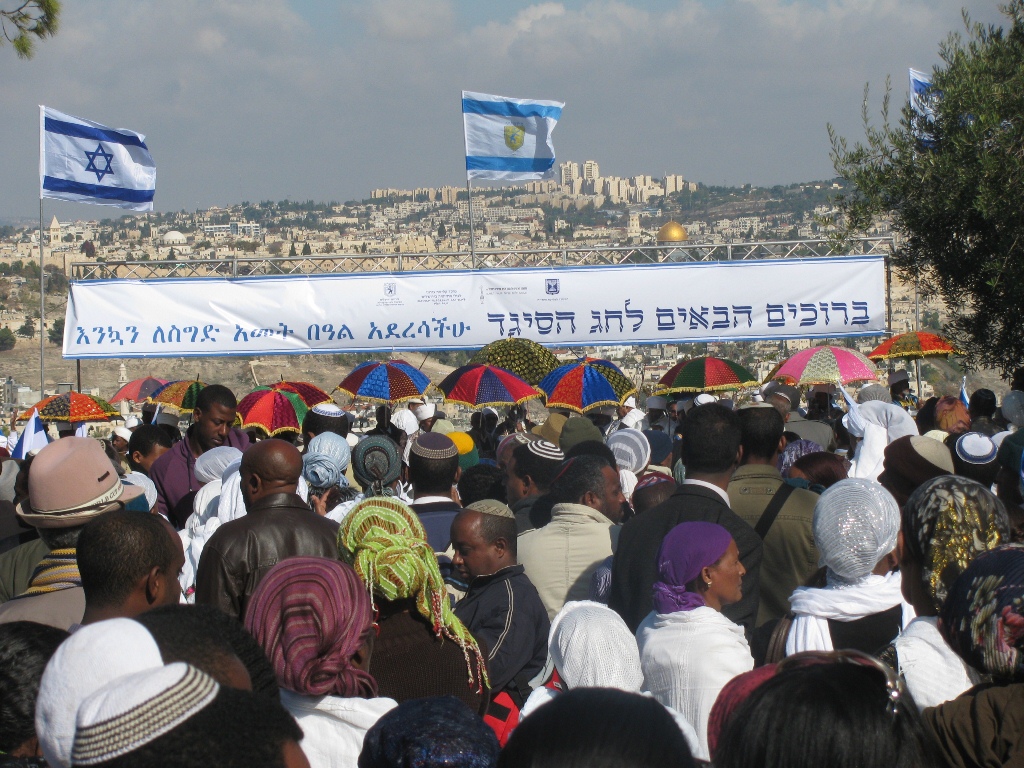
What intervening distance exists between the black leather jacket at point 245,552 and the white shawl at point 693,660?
1.29 meters

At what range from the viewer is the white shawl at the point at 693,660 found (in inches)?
115

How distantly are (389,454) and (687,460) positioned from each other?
192 cm

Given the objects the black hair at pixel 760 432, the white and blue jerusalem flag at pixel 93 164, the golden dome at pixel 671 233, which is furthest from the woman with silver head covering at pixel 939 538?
the golden dome at pixel 671 233

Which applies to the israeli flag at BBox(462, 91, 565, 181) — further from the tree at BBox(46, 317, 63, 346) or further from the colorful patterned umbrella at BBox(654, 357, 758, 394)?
the tree at BBox(46, 317, 63, 346)

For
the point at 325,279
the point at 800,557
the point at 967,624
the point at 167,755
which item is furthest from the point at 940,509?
the point at 325,279

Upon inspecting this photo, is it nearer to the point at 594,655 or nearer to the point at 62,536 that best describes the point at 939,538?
the point at 594,655

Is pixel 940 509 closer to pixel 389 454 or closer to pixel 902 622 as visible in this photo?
pixel 902 622

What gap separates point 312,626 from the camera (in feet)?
8.22

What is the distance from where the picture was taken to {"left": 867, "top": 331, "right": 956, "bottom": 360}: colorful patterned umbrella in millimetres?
10906

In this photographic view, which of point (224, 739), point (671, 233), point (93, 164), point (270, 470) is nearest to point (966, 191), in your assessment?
point (270, 470)

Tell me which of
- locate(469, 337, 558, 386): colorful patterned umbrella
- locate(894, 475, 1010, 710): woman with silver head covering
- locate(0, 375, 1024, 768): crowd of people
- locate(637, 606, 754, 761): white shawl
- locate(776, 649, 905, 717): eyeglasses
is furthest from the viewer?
locate(469, 337, 558, 386): colorful patterned umbrella

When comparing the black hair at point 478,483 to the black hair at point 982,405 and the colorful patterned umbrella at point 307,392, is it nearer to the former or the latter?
the colorful patterned umbrella at point 307,392

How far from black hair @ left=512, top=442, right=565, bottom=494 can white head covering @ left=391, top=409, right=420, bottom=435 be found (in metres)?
5.07

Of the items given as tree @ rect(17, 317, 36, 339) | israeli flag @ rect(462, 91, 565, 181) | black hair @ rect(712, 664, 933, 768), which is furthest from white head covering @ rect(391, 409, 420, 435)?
tree @ rect(17, 317, 36, 339)
